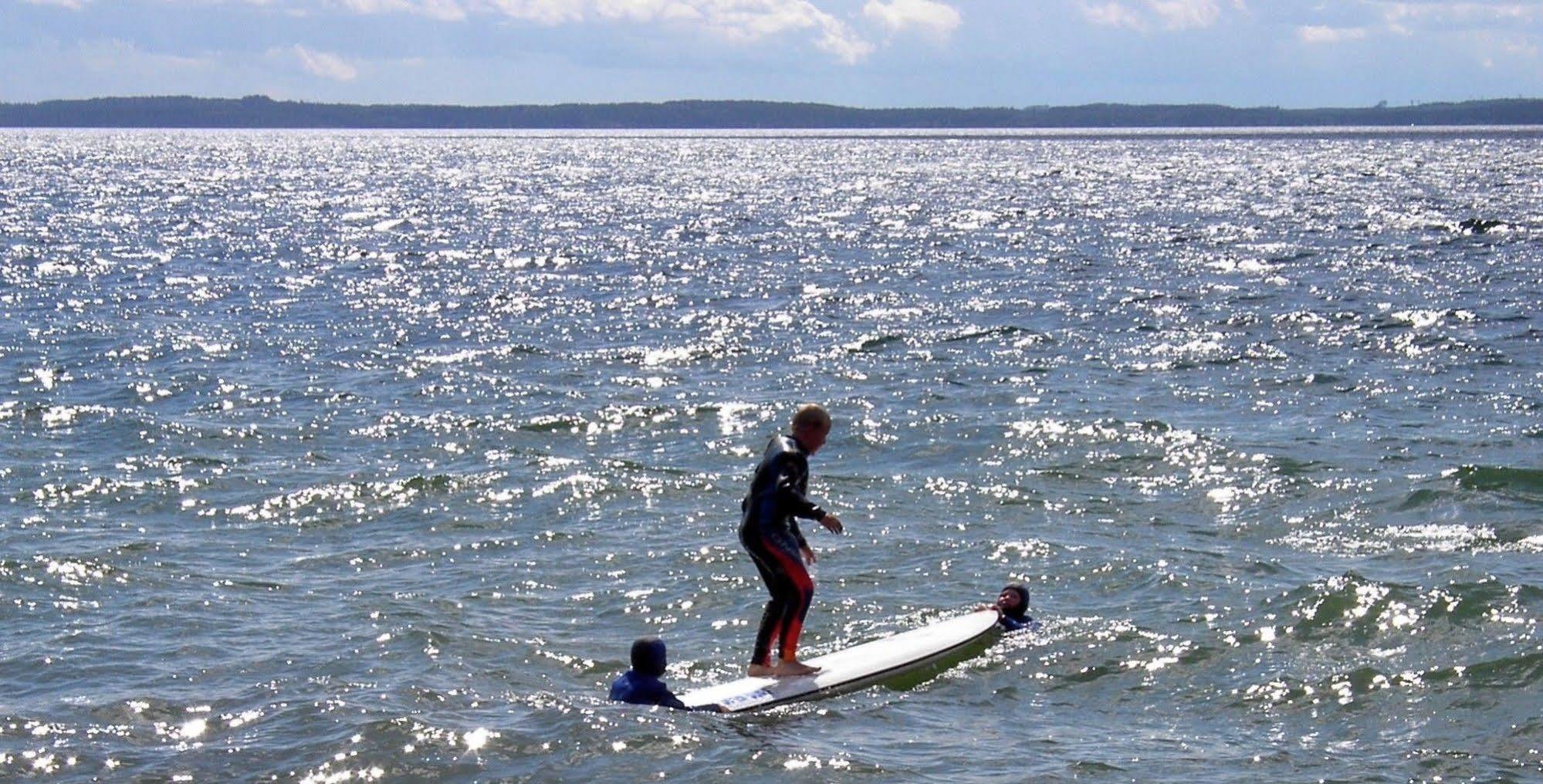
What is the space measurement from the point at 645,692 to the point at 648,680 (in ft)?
0.28

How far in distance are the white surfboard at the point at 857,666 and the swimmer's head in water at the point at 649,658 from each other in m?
0.37

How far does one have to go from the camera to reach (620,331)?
31.8m

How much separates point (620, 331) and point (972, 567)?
16.5 meters

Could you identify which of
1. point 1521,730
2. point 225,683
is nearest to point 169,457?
point 225,683

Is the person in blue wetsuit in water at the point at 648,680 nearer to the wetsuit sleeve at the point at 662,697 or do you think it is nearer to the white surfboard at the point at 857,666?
the wetsuit sleeve at the point at 662,697

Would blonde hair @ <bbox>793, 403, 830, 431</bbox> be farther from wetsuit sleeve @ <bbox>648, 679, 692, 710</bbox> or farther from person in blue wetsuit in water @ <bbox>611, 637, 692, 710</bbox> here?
wetsuit sleeve @ <bbox>648, 679, 692, 710</bbox>

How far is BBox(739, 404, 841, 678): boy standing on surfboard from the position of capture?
12.2m

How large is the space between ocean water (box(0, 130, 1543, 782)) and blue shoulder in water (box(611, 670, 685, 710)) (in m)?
0.22

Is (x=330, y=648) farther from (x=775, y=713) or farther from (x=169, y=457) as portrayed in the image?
(x=169, y=457)

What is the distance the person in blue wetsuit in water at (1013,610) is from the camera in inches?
556

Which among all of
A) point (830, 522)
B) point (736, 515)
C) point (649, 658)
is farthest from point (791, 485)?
point (736, 515)

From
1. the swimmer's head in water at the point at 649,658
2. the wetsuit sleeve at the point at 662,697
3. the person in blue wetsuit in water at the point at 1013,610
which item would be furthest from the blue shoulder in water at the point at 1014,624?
the swimmer's head in water at the point at 649,658

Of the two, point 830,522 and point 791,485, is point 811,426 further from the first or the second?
point 830,522

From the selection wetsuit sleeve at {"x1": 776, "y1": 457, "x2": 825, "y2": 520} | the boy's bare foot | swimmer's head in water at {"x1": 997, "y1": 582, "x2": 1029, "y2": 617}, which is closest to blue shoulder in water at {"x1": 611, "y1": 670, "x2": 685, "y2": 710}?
the boy's bare foot
